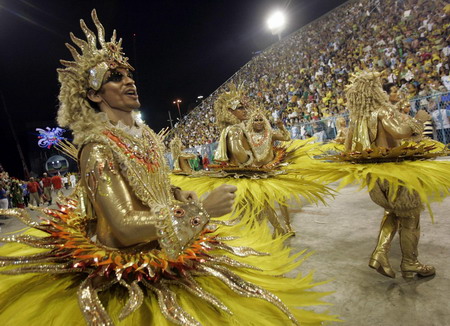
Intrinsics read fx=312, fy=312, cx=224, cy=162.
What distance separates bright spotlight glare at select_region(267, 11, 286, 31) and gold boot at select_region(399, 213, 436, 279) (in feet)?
72.9

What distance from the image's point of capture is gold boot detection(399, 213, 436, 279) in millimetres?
2914

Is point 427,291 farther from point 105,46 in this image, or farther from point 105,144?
point 105,46

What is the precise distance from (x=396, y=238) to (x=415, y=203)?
1.38m

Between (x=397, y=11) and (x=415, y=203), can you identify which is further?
(x=397, y=11)

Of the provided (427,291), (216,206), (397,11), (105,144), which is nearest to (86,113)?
(105,144)

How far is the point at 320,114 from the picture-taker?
1294 cm

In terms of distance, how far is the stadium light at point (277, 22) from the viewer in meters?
22.3

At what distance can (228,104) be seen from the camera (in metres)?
4.89

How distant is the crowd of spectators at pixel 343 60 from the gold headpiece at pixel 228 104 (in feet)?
10.8

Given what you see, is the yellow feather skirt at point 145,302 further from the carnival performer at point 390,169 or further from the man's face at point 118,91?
the carnival performer at point 390,169

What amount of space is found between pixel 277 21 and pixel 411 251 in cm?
2269

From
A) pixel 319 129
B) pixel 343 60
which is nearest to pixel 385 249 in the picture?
pixel 319 129

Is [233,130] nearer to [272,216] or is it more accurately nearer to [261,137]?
[261,137]

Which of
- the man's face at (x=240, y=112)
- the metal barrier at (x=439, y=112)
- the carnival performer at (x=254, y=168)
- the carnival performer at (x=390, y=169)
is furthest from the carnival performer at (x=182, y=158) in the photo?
the metal barrier at (x=439, y=112)
